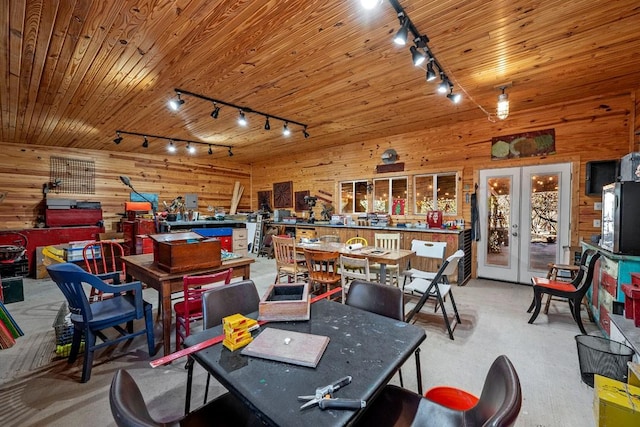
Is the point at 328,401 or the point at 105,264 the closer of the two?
the point at 328,401

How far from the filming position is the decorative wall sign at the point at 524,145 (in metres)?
4.48

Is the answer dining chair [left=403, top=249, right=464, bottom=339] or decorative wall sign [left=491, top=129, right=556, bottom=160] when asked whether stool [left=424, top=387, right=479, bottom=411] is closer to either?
dining chair [left=403, top=249, right=464, bottom=339]

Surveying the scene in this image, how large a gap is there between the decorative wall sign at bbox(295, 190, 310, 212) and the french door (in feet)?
14.2

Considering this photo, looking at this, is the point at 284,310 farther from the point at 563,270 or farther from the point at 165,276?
the point at 563,270

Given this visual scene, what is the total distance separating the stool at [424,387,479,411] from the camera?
4.55 ft

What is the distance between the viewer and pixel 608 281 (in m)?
2.81

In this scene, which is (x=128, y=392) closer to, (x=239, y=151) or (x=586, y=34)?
(x=586, y=34)

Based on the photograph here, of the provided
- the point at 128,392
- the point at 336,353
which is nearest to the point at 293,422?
the point at 336,353

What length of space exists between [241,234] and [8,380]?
15.8 feet

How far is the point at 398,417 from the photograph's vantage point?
1.22m

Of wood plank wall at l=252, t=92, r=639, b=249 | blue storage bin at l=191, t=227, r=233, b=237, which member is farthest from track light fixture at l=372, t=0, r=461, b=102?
blue storage bin at l=191, t=227, r=233, b=237

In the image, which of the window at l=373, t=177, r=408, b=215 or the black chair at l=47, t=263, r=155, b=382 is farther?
the window at l=373, t=177, r=408, b=215

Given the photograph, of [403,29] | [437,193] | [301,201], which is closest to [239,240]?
[301,201]

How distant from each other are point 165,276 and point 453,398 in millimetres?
2265
